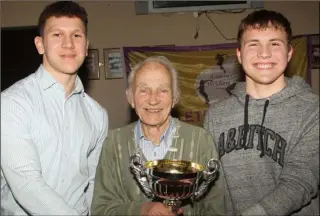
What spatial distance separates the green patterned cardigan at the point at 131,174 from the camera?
1.63m

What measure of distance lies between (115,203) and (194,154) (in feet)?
1.36

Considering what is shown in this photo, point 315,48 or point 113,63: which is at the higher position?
point 315,48

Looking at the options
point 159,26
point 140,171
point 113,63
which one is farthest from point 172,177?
point 159,26

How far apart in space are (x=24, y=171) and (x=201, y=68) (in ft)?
11.8

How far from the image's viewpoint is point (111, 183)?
65.1 inches

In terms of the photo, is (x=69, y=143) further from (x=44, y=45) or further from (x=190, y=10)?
(x=190, y=10)

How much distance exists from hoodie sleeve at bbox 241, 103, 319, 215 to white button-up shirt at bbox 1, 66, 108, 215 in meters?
0.76

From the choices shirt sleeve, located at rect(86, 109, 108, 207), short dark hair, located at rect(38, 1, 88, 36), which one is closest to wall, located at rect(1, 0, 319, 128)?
A: shirt sleeve, located at rect(86, 109, 108, 207)

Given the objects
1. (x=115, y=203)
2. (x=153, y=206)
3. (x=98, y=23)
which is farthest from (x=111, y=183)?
(x=98, y=23)

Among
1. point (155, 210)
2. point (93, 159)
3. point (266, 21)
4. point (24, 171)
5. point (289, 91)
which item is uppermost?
point (266, 21)

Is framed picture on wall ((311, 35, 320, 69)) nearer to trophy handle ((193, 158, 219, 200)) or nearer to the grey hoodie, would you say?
the grey hoodie

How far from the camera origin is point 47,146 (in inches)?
61.2

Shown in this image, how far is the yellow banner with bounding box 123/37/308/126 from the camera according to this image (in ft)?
15.4

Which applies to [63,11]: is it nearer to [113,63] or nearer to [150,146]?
[150,146]
